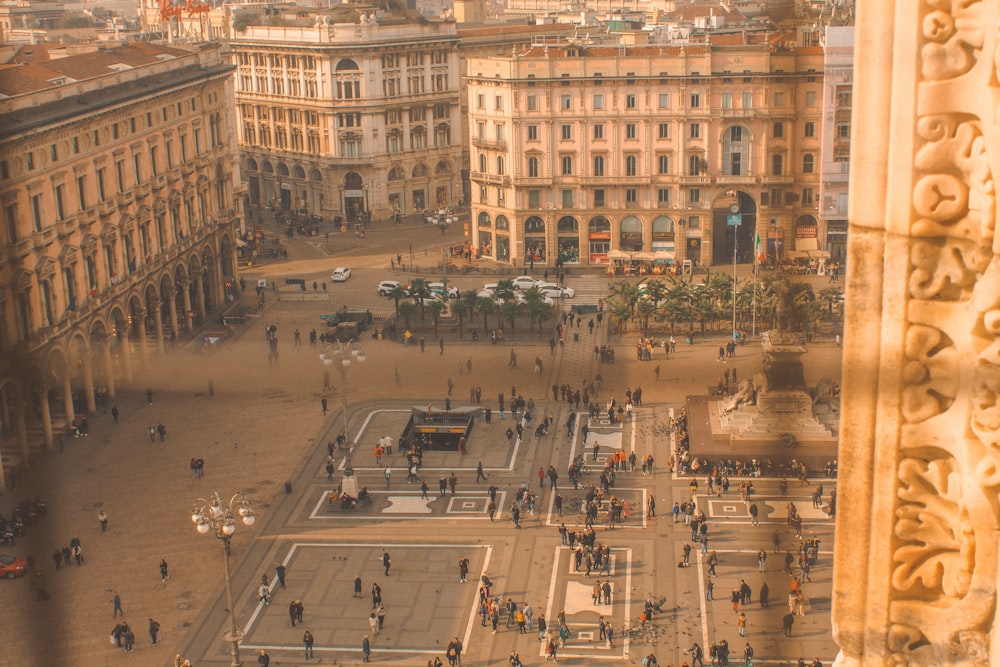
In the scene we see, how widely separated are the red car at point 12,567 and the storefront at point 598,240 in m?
20.4

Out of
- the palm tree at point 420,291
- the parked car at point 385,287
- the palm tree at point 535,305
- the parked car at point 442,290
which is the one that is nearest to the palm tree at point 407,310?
the palm tree at point 420,291

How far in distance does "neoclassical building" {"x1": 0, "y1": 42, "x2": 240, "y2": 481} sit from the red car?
60.2 inches

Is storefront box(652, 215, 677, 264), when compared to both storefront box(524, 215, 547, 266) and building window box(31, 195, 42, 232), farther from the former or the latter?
building window box(31, 195, 42, 232)

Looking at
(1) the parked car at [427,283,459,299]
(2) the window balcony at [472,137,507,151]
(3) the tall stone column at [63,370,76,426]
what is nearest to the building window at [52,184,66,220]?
(3) the tall stone column at [63,370,76,426]

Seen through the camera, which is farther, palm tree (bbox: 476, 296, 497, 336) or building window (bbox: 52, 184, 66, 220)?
palm tree (bbox: 476, 296, 497, 336)

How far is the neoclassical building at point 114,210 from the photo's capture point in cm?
2125

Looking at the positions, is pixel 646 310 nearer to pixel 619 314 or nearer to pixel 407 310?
pixel 619 314

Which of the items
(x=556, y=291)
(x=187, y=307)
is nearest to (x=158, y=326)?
(x=187, y=307)

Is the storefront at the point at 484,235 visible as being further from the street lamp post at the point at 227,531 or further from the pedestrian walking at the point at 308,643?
the pedestrian walking at the point at 308,643

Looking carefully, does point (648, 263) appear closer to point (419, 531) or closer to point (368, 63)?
point (368, 63)

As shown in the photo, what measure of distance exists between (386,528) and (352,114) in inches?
984

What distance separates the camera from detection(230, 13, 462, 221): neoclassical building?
1663 inches

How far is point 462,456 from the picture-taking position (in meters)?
22.3

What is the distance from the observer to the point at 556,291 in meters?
32.2
